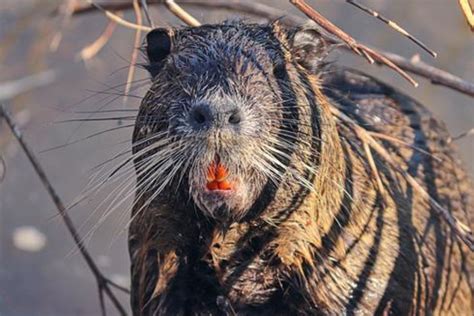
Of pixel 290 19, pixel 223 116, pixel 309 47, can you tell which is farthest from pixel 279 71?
pixel 290 19

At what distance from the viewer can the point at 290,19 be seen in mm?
4234

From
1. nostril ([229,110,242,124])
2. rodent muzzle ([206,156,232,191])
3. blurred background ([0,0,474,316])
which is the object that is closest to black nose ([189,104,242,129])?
nostril ([229,110,242,124])

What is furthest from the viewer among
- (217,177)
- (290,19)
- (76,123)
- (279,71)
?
(76,123)

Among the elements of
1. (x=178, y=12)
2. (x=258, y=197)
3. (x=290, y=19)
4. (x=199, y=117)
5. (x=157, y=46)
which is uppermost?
(x=290, y=19)

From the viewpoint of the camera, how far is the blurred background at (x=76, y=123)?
6469 millimetres

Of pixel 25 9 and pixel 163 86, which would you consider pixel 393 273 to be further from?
pixel 25 9

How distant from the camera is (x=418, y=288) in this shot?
3.75m

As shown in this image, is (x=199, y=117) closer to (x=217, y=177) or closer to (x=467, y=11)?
(x=217, y=177)

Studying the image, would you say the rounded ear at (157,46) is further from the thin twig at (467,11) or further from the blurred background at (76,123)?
the blurred background at (76,123)

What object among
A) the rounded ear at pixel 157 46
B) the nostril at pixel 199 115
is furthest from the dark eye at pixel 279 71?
the nostril at pixel 199 115

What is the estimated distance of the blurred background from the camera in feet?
21.2

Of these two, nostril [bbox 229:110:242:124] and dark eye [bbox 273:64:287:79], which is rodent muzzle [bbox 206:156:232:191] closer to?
nostril [bbox 229:110:242:124]

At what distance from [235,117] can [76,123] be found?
14.4ft

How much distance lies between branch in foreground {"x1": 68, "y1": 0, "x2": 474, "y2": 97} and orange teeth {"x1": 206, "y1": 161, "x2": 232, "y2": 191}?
93 centimetres
